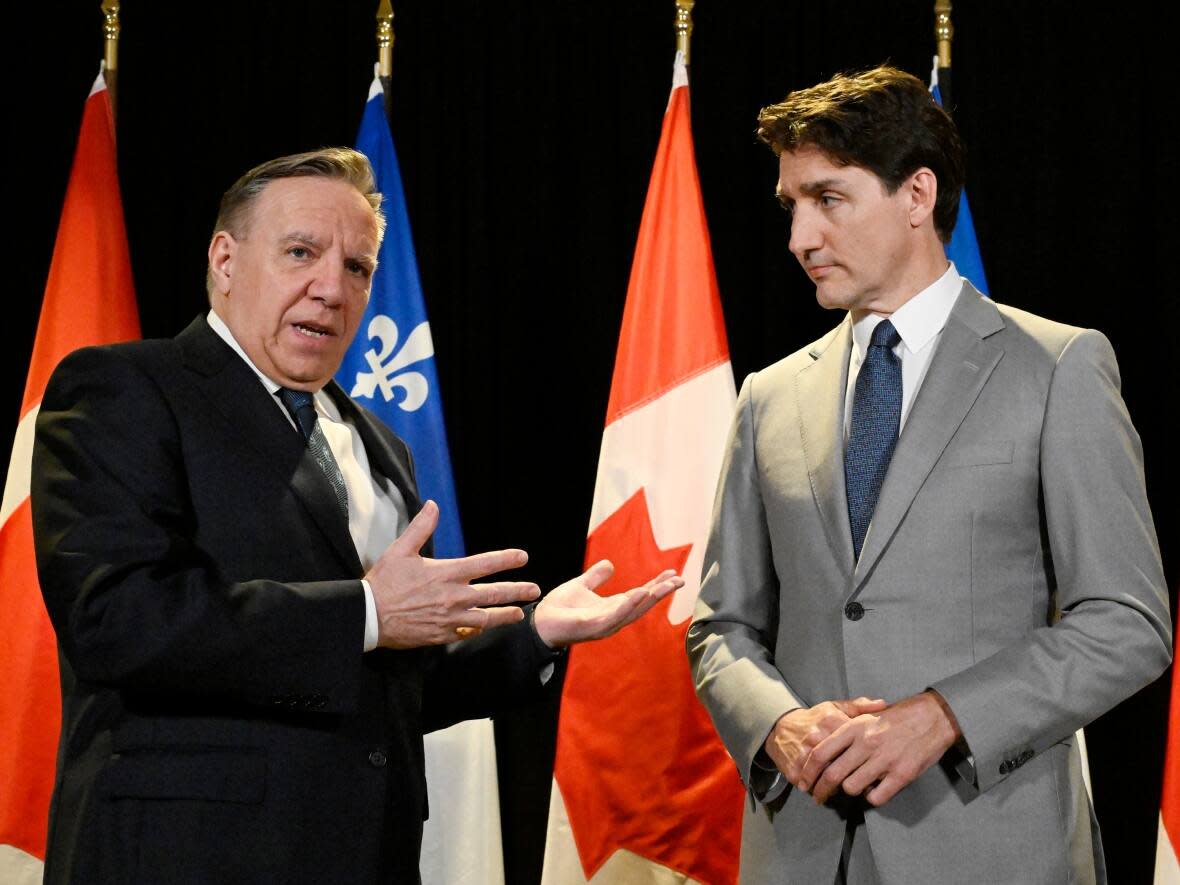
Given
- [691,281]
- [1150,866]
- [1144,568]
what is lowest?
[1150,866]

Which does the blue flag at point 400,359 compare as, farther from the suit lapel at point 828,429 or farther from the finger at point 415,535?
the finger at point 415,535

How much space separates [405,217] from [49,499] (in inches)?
76.5

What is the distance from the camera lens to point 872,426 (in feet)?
6.94

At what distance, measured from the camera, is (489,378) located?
13.2 feet

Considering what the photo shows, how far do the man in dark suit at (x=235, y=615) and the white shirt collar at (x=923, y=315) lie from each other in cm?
55

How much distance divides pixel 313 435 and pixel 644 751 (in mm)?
1478

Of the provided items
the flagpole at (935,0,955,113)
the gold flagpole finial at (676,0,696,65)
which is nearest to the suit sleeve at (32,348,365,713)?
the gold flagpole finial at (676,0,696,65)

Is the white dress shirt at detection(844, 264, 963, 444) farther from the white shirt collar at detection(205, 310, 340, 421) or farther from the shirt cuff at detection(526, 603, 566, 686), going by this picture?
the white shirt collar at detection(205, 310, 340, 421)

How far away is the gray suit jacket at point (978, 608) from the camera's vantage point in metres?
1.87

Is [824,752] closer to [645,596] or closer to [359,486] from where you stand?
[645,596]

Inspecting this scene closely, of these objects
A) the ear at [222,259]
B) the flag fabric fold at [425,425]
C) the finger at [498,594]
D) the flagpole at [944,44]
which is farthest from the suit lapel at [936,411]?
the flag fabric fold at [425,425]

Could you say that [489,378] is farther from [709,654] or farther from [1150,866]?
[1150,866]

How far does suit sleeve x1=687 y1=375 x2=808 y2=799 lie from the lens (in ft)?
6.60

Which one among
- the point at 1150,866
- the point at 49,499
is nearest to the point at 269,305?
the point at 49,499
